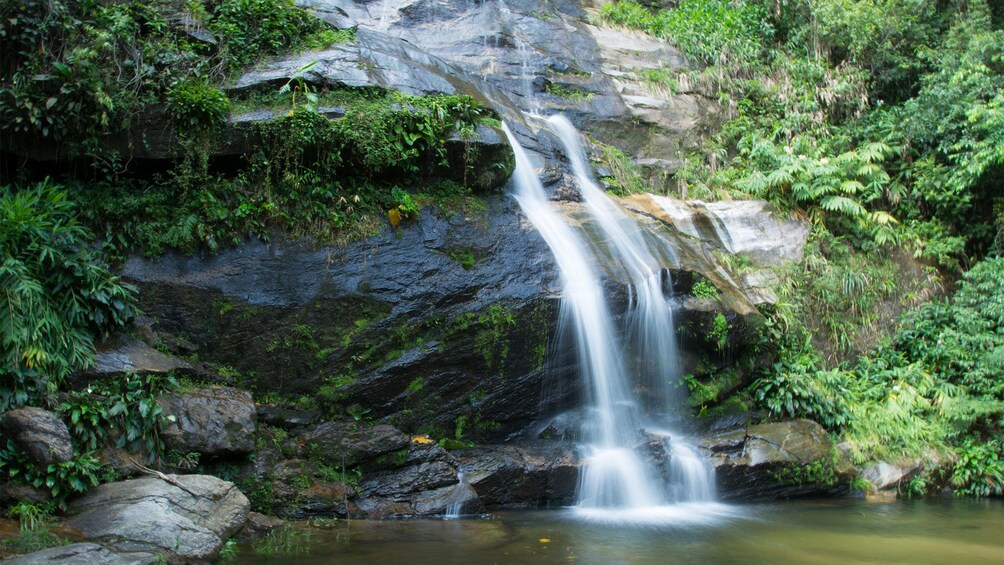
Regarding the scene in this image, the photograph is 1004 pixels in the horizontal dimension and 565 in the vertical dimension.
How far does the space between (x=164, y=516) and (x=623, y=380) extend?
5.31 meters

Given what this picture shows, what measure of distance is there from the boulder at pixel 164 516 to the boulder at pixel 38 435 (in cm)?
41

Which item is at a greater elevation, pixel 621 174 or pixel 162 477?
pixel 621 174

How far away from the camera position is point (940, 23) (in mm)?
15695

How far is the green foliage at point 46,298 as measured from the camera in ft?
19.7

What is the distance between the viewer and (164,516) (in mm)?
5539

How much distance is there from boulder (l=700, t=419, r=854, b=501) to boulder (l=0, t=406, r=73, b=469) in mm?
6779

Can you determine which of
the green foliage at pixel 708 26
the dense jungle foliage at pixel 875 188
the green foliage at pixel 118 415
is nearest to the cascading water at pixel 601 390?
the dense jungle foliage at pixel 875 188

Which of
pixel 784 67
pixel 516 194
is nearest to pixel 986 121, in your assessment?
pixel 784 67

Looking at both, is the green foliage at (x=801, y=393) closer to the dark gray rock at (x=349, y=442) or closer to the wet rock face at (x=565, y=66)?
the wet rock face at (x=565, y=66)

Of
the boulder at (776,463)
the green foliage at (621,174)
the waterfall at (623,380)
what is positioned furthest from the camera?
the green foliage at (621,174)

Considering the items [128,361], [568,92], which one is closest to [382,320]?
[128,361]

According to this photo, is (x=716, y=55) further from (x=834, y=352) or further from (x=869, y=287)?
(x=834, y=352)

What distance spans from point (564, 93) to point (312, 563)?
34.5 feet

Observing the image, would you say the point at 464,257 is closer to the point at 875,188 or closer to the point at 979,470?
the point at 979,470
